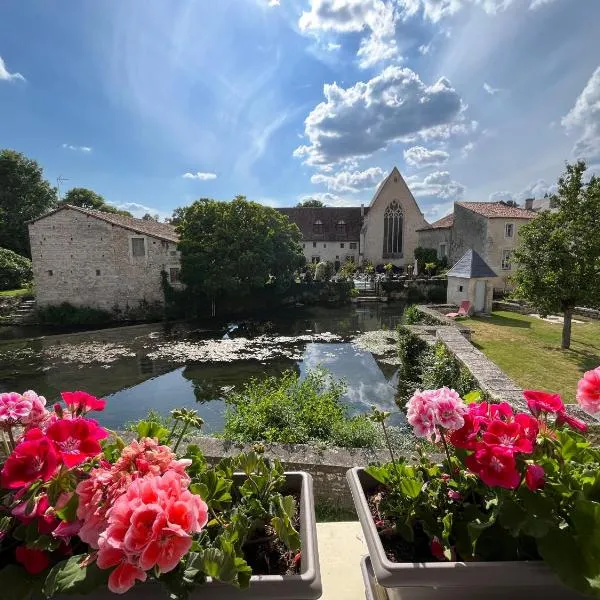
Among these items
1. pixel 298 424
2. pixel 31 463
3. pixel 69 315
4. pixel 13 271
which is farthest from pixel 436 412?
pixel 13 271

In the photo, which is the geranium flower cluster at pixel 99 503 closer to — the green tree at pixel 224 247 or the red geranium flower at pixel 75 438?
the red geranium flower at pixel 75 438

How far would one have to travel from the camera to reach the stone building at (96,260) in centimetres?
2114

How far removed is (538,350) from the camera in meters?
9.74

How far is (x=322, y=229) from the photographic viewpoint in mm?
39875

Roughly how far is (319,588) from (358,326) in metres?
17.8

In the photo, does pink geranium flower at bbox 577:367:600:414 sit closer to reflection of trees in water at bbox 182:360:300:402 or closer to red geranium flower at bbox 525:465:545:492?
red geranium flower at bbox 525:465:545:492

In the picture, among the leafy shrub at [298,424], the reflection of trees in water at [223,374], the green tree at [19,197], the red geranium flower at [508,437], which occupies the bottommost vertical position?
the reflection of trees in water at [223,374]

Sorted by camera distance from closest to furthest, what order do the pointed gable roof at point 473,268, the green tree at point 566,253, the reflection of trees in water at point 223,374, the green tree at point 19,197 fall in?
1. the green tree at point 566,253
2. the reflection of trees in water at point 223,374
3. the pointed gable roof at point 473,268
4. the green tree at point 19,197

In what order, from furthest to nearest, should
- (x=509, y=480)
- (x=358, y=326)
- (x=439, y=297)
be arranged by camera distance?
1. (x=439, y=297)
2. (x=358, y=326)
3. (x=509, y=480)

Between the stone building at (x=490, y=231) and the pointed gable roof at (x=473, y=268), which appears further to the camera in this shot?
the stone building at (x=490, y=231)

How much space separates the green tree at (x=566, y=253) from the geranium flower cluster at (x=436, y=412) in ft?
32.6

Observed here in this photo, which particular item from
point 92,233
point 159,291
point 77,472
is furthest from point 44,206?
point 77,472

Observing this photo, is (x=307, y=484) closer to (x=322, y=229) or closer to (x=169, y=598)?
(x=169, y=598)

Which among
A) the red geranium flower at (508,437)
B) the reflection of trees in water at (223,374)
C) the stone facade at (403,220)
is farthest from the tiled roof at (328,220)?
the red geranium flower at (508,437)
